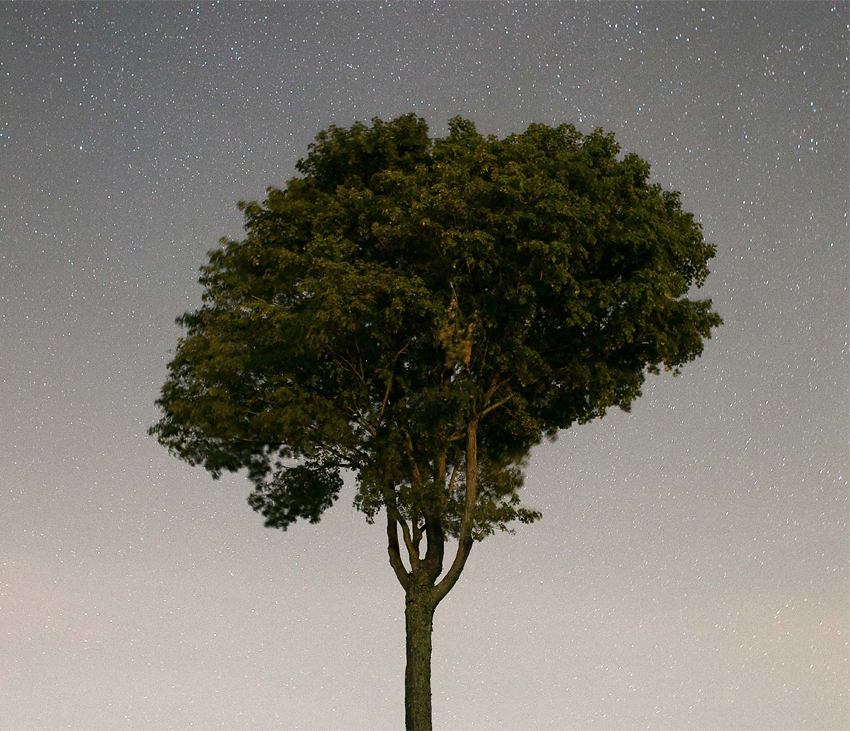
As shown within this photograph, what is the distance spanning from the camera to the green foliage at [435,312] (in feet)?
71.5

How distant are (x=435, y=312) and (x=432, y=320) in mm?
654

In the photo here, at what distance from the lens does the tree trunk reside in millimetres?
22531

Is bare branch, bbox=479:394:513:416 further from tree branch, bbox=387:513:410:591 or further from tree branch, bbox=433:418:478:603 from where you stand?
tree branch, bbox=387:513:410:591

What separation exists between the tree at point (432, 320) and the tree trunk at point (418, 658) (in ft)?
0.14

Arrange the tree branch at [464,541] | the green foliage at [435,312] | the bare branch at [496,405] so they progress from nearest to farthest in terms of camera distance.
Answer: the green foliage at [435,312], the tree branch at [464,541], the bare branch at [496,405]

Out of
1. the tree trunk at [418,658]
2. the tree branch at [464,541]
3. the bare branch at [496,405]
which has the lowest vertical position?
the tree trunk at [418,658]

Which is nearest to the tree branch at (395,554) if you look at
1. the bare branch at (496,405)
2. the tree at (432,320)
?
the tree at (432,320)

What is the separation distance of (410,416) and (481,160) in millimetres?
5045

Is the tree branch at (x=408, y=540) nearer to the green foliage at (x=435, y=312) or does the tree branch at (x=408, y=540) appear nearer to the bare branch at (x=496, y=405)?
the green foliage at (x=435, y=312)

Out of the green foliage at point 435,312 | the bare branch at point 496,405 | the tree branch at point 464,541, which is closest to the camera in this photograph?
the green foliage at point 435,312

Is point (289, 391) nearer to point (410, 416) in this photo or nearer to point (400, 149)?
point (410, 416)

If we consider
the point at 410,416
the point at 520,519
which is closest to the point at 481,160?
the point at 410,416

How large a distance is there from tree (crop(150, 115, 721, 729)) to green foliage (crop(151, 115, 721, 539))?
4 cm

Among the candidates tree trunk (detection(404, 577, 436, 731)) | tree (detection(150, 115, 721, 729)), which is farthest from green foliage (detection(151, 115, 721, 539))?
tree trunk (detection(404, 577, 436, 731))
